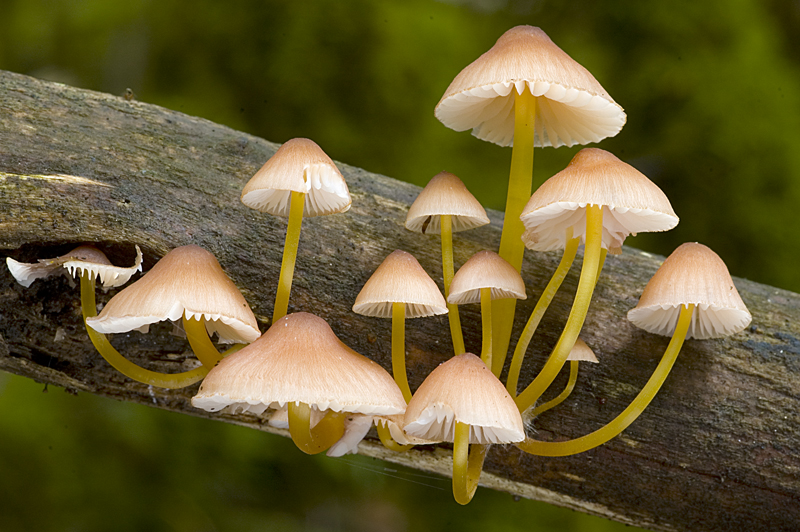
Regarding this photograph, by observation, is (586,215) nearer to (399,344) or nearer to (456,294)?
(456,294)

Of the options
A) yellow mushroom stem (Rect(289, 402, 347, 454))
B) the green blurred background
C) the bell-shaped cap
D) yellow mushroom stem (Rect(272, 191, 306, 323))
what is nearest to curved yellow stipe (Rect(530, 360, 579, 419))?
yellow mushroom stem (Rect(289, 402, 347, 454))

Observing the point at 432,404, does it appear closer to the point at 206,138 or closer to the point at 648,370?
the point at 648,370

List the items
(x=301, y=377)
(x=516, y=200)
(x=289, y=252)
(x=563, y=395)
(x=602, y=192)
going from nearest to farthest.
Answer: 1. (x=301, y=377)
2. (x=602, y=192)
3. (x=289, y=252)
4. (x=516, y=200)
5. (x=563, y=395)

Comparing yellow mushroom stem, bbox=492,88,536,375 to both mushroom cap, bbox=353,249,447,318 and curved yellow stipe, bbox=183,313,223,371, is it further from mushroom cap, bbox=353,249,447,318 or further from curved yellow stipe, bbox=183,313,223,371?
curved yellow stipe, bbox=183,313,223,371

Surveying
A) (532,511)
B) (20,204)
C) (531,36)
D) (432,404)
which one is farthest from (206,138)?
(532,511)

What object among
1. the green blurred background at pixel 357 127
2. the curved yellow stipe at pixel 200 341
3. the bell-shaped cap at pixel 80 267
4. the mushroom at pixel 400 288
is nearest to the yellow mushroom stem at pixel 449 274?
the mushroom at pixel 400 288

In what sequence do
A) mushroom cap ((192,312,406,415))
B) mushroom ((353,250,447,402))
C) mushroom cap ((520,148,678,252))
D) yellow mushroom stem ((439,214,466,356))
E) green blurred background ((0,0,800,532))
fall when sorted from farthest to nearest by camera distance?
green blurred background ((0,0,800,532)), yellow mushroom stem ((439,214,466,356)), mushroom ((353,250,447,402)), mushroom cap ((520,148,678,252)), mushroom cap ((192,312,406,415))

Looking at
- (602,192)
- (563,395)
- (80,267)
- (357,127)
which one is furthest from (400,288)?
(357,127)
